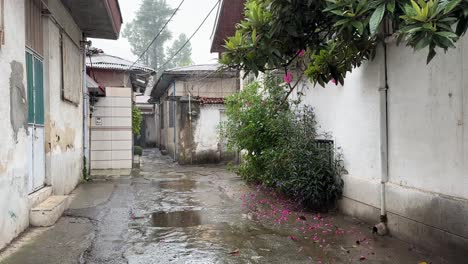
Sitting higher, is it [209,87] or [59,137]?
[209,87]

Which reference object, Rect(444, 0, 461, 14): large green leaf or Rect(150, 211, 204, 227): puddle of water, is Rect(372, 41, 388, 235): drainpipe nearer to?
Rect(150, 211, 204, 227): puddle of water

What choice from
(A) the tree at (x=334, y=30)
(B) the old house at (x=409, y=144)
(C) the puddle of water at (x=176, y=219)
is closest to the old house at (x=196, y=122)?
(C) the puddle of water at (x=176, y=219)

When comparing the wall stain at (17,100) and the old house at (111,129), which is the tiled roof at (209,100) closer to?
the old house at (111,129)

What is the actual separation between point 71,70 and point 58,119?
1.63 metres

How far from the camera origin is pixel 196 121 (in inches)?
589

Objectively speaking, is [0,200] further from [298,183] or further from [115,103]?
[115,103]

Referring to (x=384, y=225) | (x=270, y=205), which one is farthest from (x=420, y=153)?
(x=270, y=205)

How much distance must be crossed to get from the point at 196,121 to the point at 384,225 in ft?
35.0

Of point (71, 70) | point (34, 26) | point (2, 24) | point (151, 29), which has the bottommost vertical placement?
point (2, 24)

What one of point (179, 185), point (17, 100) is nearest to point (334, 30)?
point (17, 100)

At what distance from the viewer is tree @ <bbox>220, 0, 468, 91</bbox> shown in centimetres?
251

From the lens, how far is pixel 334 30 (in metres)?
4.26

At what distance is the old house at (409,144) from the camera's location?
12.8ft

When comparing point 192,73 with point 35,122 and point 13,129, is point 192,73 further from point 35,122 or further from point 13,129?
point 13,129
